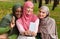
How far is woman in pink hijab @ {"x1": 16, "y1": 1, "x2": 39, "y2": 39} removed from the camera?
8.59ft

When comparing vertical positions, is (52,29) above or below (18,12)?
below

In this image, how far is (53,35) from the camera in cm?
274

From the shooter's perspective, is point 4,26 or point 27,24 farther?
point 4,26

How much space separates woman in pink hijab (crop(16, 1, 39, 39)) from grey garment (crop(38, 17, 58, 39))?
11 cm

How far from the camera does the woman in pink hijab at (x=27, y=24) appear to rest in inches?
103

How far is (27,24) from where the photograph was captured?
2.65 metres

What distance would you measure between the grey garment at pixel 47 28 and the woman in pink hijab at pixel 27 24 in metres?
0.11

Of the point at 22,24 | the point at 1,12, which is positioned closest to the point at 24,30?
the point at 22,24

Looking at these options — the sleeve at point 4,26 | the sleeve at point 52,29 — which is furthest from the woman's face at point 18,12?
the sleeve at point 52,29

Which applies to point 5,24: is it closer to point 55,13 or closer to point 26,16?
point 26,16

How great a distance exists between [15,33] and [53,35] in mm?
513

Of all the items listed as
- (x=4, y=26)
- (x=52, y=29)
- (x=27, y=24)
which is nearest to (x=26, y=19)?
(x=27, y=24)

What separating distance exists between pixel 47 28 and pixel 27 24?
0.27 metres

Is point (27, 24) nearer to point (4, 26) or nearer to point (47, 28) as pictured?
point (47, 28)
